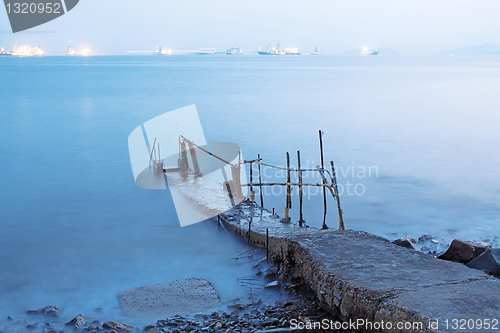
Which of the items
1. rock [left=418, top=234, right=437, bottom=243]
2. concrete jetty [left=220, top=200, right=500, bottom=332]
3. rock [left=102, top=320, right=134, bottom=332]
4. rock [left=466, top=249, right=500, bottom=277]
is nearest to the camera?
concrete jetty [left=220, top=200, right=500, bottom=332]

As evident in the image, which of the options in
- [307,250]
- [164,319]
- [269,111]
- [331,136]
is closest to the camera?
[164,319]

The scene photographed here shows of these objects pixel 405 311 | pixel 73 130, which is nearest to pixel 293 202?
pixel 405 311

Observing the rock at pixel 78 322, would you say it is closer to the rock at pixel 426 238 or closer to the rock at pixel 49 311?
the rock at pixel 49 311

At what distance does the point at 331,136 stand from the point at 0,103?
72.8 feet

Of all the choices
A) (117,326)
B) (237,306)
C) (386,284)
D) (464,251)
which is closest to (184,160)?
(237,306)

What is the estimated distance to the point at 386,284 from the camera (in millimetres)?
4133

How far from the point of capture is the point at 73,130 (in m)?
19.7

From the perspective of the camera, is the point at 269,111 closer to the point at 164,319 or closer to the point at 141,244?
the point at 141,244

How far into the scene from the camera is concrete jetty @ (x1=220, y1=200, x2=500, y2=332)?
351cm

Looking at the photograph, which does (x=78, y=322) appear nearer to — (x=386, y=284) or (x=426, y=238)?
(x=386, y=284)

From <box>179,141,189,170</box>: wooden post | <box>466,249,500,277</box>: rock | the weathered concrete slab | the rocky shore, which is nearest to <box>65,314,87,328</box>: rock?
the rocky shore

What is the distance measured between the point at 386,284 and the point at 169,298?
8.91 ft

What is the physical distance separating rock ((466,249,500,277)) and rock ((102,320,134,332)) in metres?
4.32

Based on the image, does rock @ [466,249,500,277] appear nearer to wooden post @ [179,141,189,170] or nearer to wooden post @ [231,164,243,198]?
wooden post @ [231,164,243,198]
